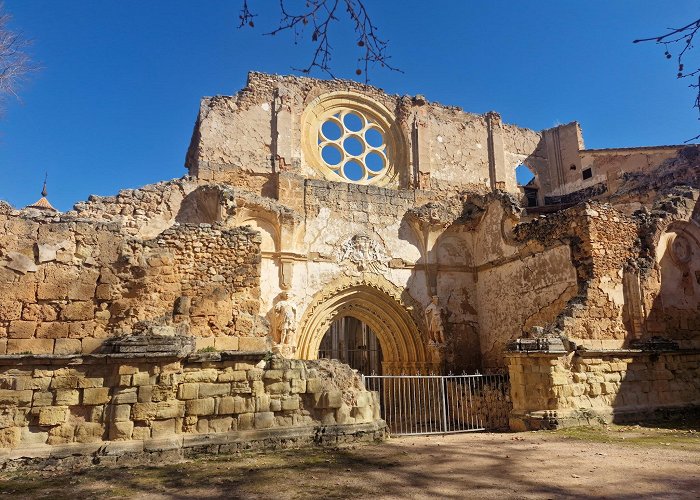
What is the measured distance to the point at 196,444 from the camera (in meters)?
5.95

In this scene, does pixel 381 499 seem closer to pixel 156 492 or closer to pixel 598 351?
pixel 156 492

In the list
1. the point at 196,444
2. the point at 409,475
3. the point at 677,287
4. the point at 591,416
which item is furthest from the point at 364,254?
the point at 409,475

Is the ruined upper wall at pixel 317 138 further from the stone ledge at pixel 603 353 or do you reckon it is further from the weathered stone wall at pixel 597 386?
the weathered stone wall at pixel 597 386

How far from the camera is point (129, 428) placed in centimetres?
577

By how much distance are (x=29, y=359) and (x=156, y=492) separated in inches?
94.6

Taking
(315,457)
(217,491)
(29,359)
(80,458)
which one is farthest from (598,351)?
(29,359)

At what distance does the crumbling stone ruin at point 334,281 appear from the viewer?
19.8 ft

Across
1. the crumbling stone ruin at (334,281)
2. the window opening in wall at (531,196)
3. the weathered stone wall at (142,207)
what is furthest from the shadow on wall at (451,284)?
the weathered stone wall at (142,207)

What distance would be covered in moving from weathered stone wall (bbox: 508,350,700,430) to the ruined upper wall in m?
7.12

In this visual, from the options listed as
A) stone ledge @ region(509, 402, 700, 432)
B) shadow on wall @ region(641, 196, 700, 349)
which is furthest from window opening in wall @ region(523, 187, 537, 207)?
stone ledge @ region(509, 402, 700, 432)

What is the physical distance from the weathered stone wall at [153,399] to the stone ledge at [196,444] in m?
0.03

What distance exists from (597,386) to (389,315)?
519 cm

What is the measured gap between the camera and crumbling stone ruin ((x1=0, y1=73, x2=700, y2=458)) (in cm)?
602

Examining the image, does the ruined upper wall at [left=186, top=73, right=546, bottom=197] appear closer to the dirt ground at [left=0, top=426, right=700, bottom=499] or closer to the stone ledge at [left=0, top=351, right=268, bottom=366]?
the stone ledge at [left=0, top=351, right=268, bottom=366]
